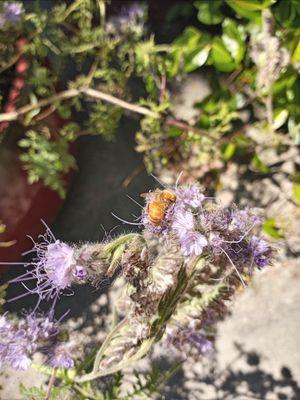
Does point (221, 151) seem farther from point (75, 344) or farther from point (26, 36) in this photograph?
point (75, 344)

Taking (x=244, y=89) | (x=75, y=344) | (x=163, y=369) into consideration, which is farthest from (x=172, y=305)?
(x=244, y=89)

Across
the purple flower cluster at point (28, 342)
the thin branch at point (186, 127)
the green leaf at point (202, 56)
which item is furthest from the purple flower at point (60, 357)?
the green leaf at point (202, 56)

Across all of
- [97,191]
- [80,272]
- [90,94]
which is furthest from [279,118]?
[80,272]

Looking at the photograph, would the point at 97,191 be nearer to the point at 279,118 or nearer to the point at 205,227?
the point at 279,118

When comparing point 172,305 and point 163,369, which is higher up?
point 172,305

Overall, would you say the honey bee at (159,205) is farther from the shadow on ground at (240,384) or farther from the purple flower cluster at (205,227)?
the shadow on ground at (240,384)
